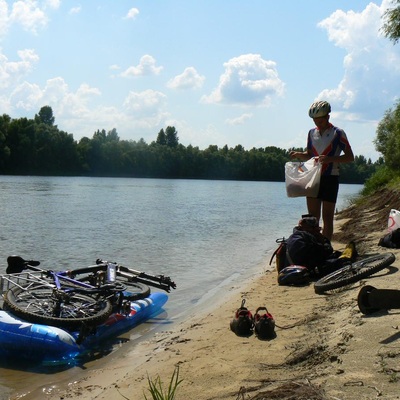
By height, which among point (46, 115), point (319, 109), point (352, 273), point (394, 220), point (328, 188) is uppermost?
point (46, 115)

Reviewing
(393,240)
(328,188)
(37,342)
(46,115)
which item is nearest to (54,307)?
(37,342)

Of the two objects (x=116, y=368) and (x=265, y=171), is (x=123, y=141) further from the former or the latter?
(x=116, y=368)

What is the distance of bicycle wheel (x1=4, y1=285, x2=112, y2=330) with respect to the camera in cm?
682

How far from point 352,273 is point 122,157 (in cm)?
9967

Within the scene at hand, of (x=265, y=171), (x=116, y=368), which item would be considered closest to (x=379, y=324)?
(x=116, y=368)

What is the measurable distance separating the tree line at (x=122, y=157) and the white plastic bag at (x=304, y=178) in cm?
6844

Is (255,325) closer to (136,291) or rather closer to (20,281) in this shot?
(20,281)

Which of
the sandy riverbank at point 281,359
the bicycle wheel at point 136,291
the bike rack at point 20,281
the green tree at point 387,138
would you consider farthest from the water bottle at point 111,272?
the green tree at point 387,138

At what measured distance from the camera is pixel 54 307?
709 cm

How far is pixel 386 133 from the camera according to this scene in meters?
49.7

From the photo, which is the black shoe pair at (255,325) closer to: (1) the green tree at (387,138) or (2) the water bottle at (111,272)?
(2) the water bottle at (111,272)

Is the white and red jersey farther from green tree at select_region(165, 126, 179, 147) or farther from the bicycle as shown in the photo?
green tree at select_region(165, 126, 179, 147)

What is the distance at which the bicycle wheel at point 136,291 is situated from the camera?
8750 mm

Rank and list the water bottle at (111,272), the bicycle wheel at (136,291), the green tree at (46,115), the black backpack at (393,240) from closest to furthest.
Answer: the water bottle at (111,272), the bicycle wheel at (136,291), the black backpack at (393,240), the green tree at (46,115)
